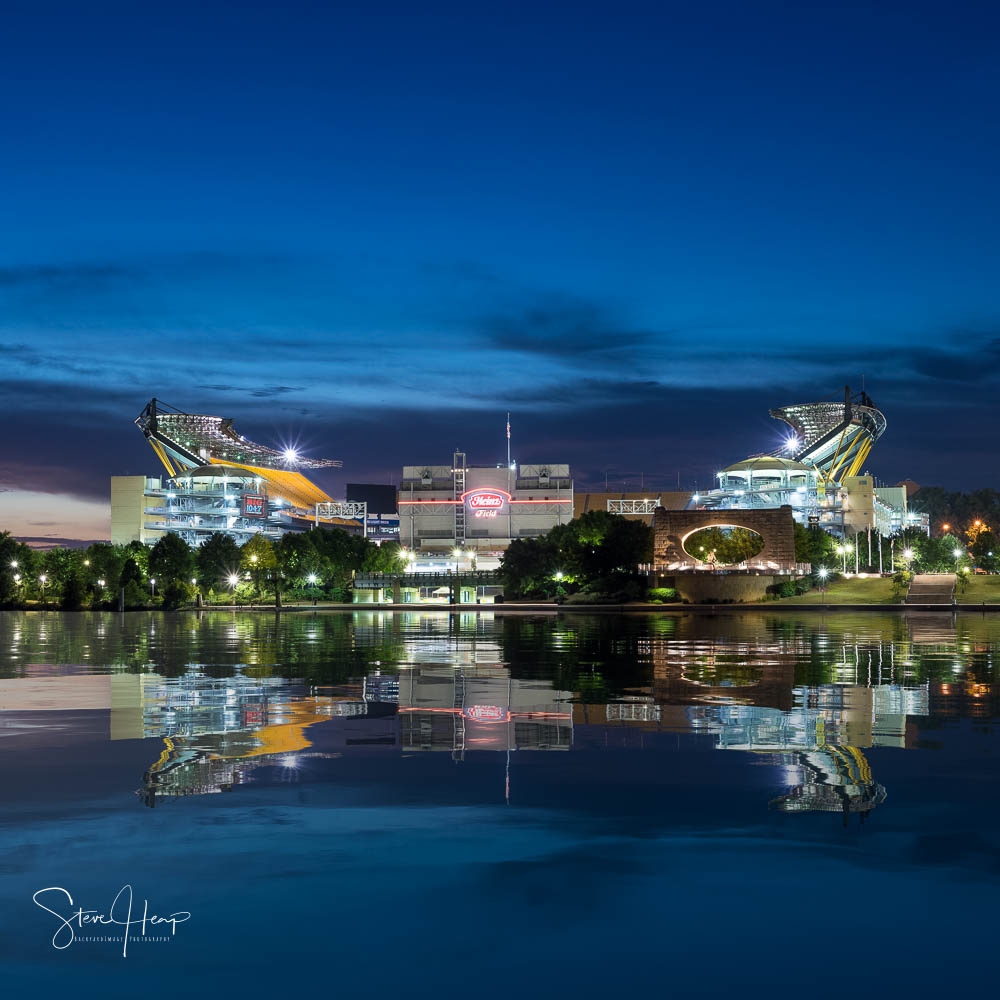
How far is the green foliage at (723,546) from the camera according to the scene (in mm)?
129000

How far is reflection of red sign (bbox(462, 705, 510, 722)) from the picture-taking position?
1656 cm

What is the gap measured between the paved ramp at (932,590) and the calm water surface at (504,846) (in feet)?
294

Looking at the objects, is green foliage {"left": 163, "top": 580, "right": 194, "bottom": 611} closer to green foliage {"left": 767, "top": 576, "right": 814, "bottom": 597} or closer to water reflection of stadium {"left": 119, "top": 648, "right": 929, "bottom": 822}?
green foliage {"left": 767, "top": 576, "right": 814, "bottom": 597}

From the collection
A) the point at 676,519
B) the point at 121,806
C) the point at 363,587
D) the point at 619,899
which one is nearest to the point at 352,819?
the point at 121,806

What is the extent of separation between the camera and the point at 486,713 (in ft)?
57.1

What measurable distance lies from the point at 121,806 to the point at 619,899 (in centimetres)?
498

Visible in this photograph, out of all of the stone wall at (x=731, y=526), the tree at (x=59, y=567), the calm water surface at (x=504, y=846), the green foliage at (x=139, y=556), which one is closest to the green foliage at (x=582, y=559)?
the stone wall at (x=731, y=526)

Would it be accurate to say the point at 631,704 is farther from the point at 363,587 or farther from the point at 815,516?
the point at 815,516

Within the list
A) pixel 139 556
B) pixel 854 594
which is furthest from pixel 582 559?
pixel 139 556

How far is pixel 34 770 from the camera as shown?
461 inches

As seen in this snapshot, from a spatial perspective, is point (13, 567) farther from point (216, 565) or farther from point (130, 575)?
point (216, 565)

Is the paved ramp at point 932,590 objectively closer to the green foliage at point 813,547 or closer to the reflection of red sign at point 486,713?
the green foliage at point 813,547

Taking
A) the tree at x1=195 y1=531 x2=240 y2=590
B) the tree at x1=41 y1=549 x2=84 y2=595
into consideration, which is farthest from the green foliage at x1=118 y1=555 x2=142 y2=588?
the tree at x1=195 y1=531 x2=240 y2=590

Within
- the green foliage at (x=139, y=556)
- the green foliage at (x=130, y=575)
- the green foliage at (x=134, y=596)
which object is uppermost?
A: the green foliage at (x=139, y=556)
